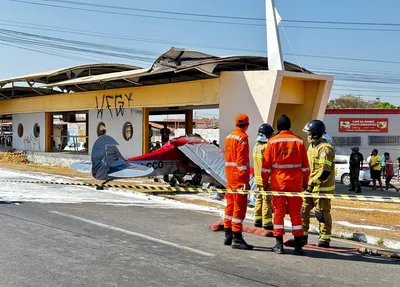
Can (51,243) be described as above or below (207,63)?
below

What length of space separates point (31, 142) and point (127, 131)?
10.4m

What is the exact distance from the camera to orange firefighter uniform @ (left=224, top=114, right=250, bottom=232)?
696 cm

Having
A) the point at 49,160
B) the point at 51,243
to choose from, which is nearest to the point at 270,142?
the point at 51,243

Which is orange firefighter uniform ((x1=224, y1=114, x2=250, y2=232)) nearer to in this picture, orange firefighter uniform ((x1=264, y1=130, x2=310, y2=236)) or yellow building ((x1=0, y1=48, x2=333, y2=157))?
orange firefighter uniform ((x1=264, y1=130, x2=310, y2=236))

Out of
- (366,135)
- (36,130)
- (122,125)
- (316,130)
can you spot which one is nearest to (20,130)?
(36,130)

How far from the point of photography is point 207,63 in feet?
52.3

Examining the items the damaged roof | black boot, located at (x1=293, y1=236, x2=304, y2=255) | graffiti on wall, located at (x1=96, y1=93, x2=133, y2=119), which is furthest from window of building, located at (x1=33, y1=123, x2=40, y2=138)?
black boot, located at (x1=293, y1=236, x2=304, y2=255)

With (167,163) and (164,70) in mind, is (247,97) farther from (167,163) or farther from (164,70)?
(167,163)

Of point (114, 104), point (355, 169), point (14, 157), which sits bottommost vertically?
point (14, 157)

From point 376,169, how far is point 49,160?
1786 centimetres

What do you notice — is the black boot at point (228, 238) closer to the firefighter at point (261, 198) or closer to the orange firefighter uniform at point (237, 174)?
the orange firefighter uniform at point (237, 174)

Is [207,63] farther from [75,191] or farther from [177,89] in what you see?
[75,191]

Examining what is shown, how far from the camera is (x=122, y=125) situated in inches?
886

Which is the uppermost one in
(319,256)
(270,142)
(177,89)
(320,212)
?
(177,89)
